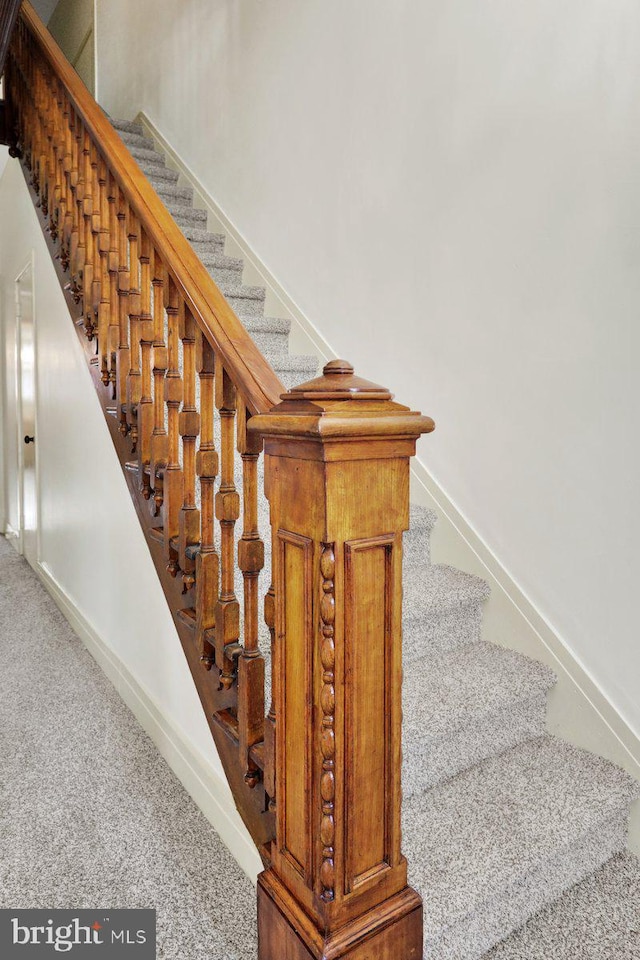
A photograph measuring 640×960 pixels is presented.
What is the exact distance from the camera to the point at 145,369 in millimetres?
1668

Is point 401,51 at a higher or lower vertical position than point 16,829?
higher

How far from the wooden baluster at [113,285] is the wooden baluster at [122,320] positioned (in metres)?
0.02

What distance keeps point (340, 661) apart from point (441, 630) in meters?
1.01

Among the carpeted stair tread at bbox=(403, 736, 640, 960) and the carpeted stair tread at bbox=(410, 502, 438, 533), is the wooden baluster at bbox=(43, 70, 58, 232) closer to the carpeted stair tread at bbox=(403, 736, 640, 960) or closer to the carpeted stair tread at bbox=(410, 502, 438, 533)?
the carpeted stair tread at bbox=(410, 502, 438, 533)

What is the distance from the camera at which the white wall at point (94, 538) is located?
1675 mm

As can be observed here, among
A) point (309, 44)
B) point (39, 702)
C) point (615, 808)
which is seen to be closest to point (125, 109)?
point (309, 44)

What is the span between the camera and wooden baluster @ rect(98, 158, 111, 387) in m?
1.94

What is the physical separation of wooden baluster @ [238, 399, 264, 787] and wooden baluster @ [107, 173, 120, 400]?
3.04 ft

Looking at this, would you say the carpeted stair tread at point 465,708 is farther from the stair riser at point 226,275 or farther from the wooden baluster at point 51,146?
the wooden baluster at point 51,146

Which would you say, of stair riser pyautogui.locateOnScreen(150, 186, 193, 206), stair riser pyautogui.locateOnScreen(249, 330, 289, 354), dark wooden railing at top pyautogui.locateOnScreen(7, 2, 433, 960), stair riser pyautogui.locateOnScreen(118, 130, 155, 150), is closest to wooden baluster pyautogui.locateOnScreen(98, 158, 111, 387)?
dark wooden railing at top pyautogui.locateOnScreen(7, 2, 433, 960)

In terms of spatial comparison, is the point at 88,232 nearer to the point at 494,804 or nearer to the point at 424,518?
the point at 424,518

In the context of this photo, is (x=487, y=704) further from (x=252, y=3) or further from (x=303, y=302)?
(x=252, y=3)

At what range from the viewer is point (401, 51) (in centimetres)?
221

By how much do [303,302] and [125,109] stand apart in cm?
298
